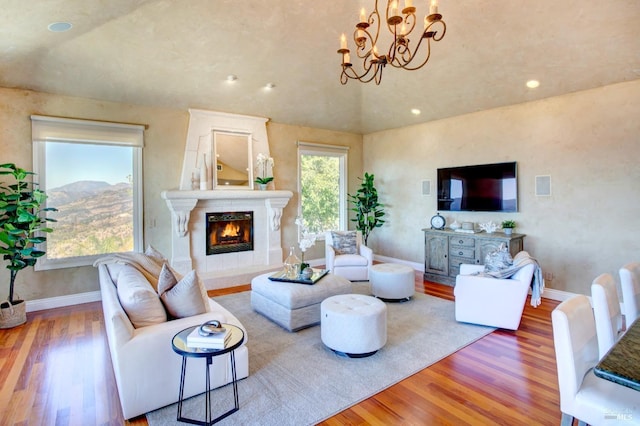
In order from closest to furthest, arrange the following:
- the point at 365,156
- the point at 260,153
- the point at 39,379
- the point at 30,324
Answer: the point at 39,379 < the point at 30,324 < the point at 260,153 < the point at 365,156

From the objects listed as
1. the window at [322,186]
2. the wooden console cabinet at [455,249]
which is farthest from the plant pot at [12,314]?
the wooden console cabinet at [455,249]

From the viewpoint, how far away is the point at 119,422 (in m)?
2.30

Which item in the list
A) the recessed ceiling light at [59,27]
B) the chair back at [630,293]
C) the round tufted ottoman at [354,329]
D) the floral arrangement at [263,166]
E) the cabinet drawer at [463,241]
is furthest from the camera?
the floral arrangement at [263,166]

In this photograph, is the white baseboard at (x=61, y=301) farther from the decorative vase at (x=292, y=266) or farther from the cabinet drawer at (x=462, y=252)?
the cabinet drawer at (x=462, y=252)

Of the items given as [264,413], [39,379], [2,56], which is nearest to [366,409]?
[264,413]

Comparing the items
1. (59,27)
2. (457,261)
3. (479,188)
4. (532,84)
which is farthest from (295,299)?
(532,84)

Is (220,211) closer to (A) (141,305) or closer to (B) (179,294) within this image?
(B) (179,294)

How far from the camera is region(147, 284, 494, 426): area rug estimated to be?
93.9 inches

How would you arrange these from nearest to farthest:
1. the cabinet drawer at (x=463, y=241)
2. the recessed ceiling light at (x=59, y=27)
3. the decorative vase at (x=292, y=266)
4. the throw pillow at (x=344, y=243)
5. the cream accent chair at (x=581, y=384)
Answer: the cream accent chair at (x=581, y=384), the recessed ceiling light at (x=59, y=27), the decorative vase at (x=292, y=266), the cabinet drawer at (x=463, y=241), the throw pillow at (x=344, y=243)

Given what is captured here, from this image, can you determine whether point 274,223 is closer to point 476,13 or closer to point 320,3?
point 320,3

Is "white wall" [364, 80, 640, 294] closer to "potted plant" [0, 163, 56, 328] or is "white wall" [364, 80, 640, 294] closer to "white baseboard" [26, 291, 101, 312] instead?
"white baseboard" [26, 291, 101, 312]

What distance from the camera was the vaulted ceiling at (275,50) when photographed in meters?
3.54

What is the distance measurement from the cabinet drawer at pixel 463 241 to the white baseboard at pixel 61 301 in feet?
17.8

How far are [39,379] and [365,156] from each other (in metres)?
6.63
